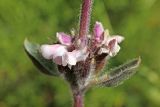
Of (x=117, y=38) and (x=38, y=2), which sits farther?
(x=38, y=2)

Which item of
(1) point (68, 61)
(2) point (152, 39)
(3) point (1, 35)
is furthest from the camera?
(2) point (152, 39)

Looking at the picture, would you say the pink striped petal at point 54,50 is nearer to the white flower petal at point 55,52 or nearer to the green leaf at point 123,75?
the white flower petal at point 55,52

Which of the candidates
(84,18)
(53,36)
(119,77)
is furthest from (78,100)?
(53,36)

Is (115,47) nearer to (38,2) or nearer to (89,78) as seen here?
(89,78)

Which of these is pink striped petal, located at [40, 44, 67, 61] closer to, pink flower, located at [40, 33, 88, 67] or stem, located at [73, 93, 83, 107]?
pink flower, located at [40, 33, 88, 67]

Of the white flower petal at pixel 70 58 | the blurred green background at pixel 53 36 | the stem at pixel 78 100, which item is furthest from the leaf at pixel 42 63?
the blurred green background at pixel 53 36

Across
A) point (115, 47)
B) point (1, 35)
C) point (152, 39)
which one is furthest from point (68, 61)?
point (152, 39)
